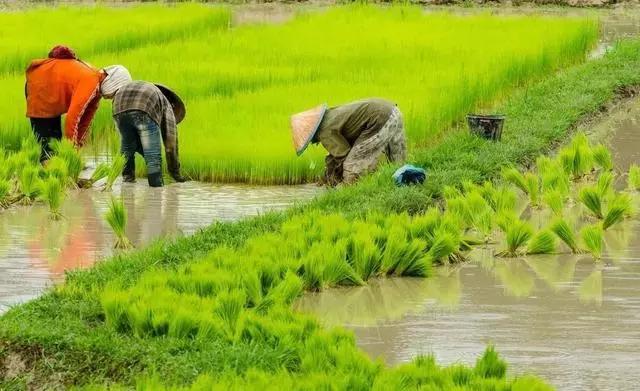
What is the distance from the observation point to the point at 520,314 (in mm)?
5859

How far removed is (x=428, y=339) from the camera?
5.46m

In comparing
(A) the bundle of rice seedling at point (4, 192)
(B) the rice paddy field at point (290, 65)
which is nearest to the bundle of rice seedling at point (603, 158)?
(B) the rice paddy field at point (290, 65)

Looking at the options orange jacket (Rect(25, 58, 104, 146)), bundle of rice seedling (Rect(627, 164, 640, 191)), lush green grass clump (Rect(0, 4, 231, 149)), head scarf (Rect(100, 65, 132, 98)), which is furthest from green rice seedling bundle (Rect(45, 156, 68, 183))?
bundle of rice seedling (Rect(627, 164, 640, 191))

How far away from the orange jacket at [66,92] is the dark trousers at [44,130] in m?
0.11

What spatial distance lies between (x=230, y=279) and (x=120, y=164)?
3.12 m

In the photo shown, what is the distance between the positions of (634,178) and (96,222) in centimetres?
311

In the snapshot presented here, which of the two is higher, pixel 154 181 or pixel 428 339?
pixel 428 339

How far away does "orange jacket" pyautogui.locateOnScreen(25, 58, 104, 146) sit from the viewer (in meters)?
9.07

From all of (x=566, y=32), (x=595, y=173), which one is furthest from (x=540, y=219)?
(x=566, y=32)

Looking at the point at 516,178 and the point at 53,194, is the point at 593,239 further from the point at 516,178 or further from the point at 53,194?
the point at 53,194

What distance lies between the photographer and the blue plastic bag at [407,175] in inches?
317

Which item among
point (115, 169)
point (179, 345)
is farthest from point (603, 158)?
point (179, 345)

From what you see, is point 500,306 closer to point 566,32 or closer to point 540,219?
point 540,219

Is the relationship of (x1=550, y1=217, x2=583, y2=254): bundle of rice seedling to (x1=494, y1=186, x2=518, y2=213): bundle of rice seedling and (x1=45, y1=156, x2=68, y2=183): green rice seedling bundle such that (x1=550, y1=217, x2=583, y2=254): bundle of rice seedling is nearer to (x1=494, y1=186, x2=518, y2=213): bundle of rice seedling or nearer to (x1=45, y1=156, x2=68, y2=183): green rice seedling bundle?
(x1=494, y1=186, x2=518, y2=213): bundle of rice seedling
